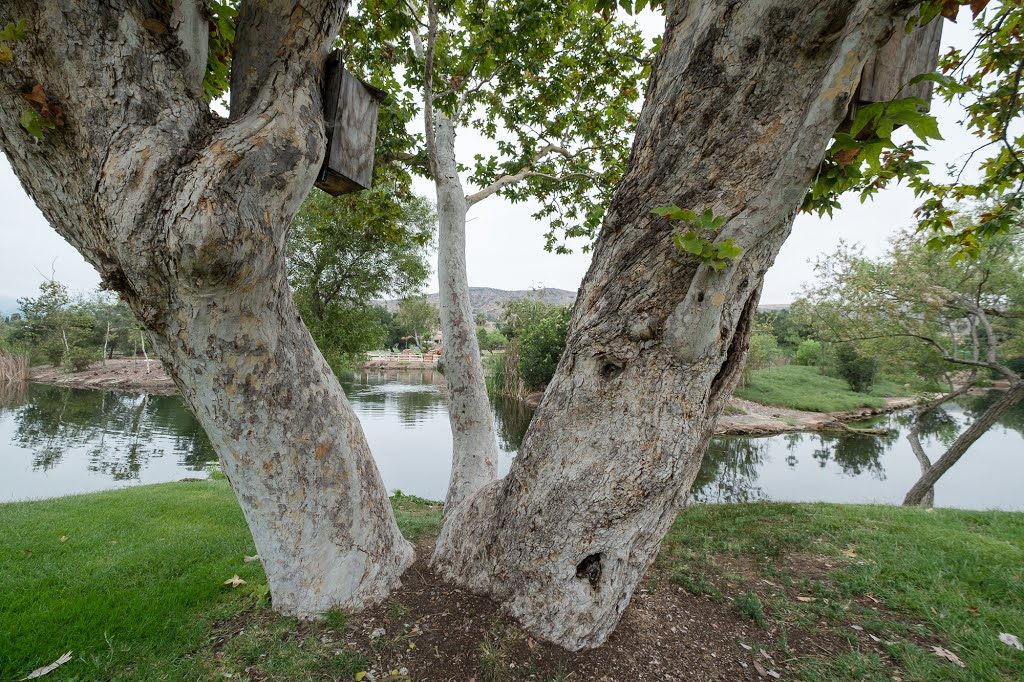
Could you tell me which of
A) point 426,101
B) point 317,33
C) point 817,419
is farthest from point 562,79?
point 817,419

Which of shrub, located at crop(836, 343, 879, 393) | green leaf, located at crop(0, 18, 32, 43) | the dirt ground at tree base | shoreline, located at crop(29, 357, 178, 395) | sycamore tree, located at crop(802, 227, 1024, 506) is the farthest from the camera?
shoreline, located at crop(29, 357, 178, 395)

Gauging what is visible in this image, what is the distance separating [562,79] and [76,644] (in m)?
6.22

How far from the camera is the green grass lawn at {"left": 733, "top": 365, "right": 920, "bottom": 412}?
62.8 feet

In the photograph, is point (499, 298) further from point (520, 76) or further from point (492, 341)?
point (520, 76)

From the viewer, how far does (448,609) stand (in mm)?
2355

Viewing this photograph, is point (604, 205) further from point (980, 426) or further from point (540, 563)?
point (980, 426)

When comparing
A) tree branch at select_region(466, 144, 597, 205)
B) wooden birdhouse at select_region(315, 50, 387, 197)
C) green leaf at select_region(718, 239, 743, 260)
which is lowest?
green leaf at select_region(718, 239, 743, 260)

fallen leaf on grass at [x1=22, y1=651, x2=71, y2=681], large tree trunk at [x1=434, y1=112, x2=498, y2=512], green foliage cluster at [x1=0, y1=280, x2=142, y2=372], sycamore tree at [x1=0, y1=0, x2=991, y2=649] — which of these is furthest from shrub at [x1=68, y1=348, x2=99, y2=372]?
sycamore tree at [x1=0, y1=0, x2=991, y2=649]

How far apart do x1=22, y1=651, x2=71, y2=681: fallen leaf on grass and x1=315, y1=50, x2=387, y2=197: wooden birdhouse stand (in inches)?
100

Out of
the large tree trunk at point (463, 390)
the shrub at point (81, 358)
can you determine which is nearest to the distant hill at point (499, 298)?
the large tree trunk at point (463, 390)

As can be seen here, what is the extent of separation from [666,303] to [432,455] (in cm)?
1086

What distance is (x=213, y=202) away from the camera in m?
1.60

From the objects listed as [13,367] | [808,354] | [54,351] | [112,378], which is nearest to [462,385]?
[112,378]

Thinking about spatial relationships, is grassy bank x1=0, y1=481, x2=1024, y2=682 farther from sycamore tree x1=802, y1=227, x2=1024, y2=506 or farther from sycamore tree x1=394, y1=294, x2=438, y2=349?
sycamore tree x1=394, y1=294, x2=438, y2=349
